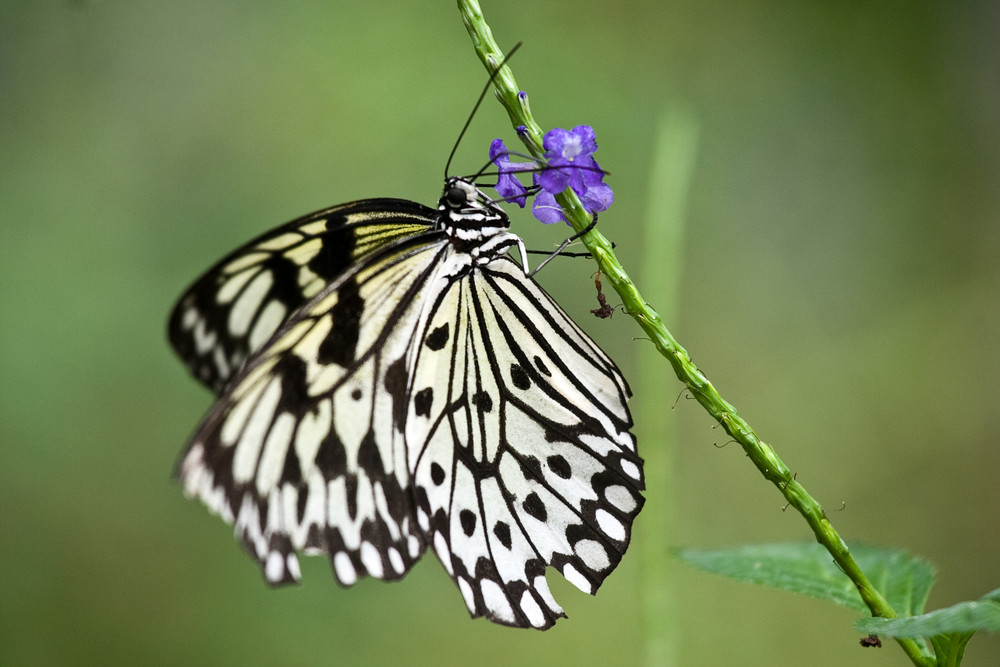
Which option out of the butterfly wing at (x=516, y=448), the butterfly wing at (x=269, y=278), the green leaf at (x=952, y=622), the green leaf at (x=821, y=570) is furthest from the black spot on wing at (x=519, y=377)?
the green leaf at (x=952, y=622)

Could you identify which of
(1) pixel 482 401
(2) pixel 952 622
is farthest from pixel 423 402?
(2) pixel 952 622

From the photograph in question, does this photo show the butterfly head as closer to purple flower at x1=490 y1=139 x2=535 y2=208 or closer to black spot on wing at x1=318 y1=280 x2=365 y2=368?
purple flower at x1=490 y1=139 x2=535 y2=208

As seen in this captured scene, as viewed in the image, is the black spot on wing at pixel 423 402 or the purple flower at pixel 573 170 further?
the black spot on wing at pixel 423 402

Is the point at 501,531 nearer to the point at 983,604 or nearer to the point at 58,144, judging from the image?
the point at 983,604

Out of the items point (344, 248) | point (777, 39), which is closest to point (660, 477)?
point (344, 248)

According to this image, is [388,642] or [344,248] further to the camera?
[388,642]

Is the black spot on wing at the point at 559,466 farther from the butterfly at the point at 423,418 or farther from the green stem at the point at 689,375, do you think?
the green stem at the point at 689,375

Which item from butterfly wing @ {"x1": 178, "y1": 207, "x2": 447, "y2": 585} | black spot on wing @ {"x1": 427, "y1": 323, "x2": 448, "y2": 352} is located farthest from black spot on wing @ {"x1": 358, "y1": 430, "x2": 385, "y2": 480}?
black spot on wing @ {"x1": 427, "y1": 323, "x2": 448, "y2": 352}
